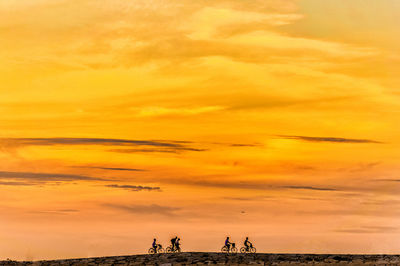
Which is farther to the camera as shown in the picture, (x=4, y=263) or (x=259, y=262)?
(x=4, y=263)

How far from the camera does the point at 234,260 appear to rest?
65.1 meters

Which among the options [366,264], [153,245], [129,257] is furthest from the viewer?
[153,245]

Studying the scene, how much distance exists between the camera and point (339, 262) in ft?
212

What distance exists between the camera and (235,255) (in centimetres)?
6744

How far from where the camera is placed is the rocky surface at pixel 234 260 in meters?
64.3

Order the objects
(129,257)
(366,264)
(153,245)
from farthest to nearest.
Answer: (153,245) → (129,257) → (366,264)

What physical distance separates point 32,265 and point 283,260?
2332cm

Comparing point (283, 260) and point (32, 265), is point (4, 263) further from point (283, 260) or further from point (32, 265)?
point (283, 260)

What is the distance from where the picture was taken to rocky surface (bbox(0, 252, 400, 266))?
64312 mm

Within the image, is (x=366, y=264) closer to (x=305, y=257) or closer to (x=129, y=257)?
(x=305, y=257)

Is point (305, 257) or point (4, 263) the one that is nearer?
point (305, 257)

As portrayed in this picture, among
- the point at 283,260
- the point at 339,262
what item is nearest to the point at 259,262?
the point at 283,260

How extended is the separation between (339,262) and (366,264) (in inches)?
89.7

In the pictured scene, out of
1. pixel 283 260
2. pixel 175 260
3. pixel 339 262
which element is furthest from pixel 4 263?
Result: pixel 339 262
